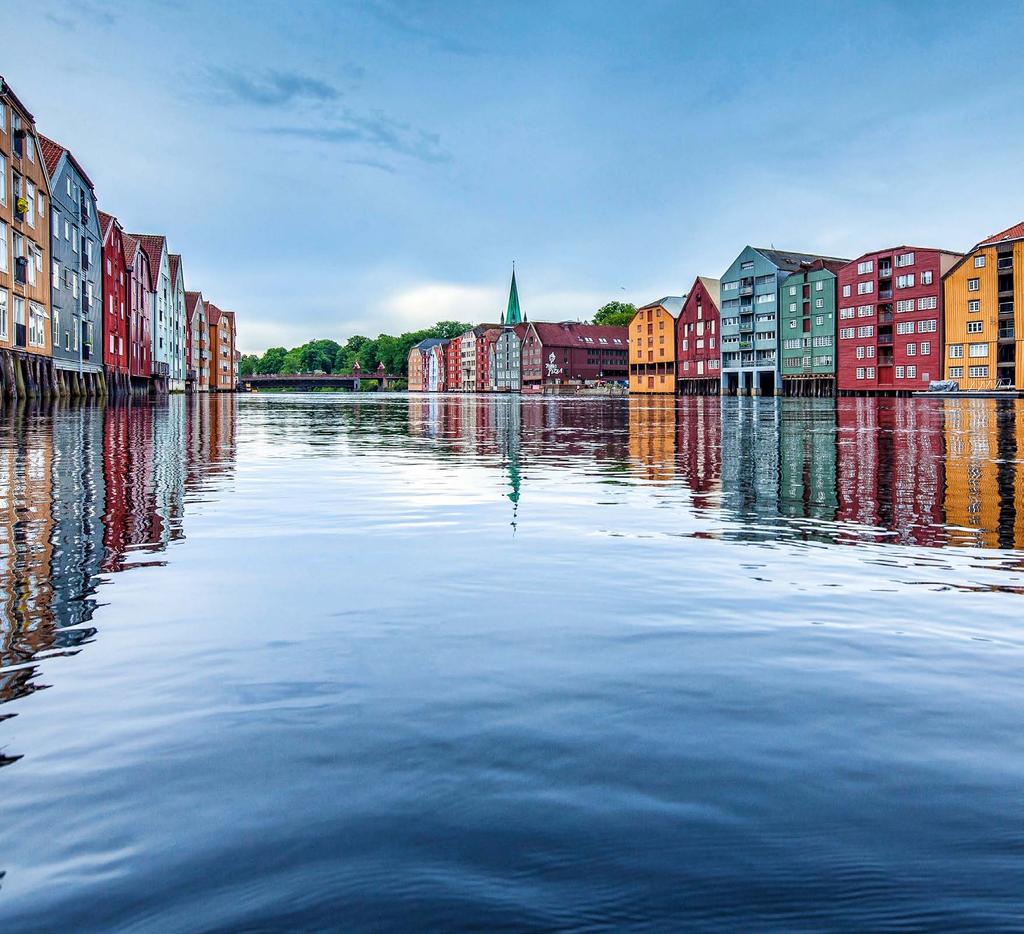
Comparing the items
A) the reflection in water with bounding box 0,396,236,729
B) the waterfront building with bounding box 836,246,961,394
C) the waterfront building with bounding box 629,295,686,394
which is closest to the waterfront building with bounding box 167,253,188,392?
the waterfront building with bounding box 629,295,686,394

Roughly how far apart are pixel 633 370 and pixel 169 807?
497ft

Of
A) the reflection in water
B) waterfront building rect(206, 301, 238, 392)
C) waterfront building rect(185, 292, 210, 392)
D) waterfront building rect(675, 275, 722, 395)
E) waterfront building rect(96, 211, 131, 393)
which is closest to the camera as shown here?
the reflection in water

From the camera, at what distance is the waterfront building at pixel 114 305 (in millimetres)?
69250

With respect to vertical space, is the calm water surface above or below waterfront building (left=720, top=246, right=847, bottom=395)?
below

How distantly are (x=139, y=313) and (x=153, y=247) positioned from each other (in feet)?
46.9

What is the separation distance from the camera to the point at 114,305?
72875mm

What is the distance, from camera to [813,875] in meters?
2.49

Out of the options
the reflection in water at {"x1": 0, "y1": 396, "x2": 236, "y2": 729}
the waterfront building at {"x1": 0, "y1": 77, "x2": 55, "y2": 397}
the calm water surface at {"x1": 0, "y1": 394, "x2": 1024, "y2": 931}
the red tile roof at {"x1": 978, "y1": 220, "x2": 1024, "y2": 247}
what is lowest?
the calm water surface at {"x1": 0, "y1": 394, "x2": 1024, "y2": 931}

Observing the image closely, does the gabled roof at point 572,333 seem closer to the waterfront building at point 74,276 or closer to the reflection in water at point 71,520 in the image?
the waterfront building at point 74,276

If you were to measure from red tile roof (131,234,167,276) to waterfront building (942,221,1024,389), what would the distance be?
257 ft

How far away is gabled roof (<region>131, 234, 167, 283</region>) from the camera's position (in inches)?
3704

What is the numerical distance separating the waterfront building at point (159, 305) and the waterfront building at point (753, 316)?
6904cm

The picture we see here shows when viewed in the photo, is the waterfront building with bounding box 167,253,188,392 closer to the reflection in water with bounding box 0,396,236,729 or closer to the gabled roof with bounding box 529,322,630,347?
the gabled roof with bounding box 529,322,630,347

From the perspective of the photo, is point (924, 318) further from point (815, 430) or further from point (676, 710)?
point (676, 710)
